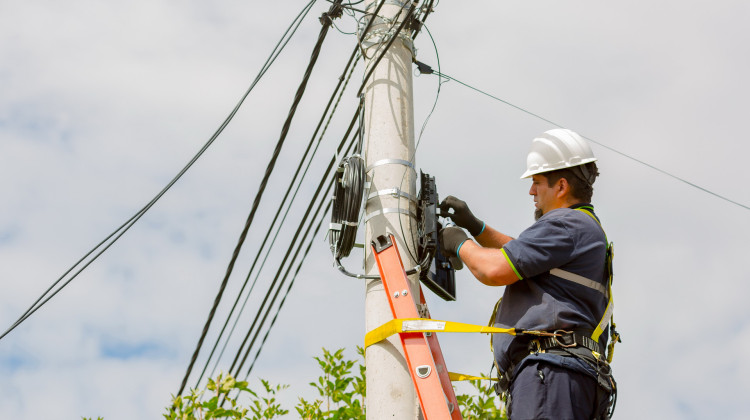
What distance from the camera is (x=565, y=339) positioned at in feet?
11.5

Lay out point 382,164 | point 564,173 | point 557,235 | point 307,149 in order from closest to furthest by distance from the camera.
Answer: point 557,235, point 564,173, point 382,164, point 307,149

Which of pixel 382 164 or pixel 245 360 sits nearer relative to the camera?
pixel 382 164

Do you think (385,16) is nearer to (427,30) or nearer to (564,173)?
(427,30)

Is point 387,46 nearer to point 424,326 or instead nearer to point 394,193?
point 394,193

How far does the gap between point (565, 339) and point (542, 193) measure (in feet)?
2.89

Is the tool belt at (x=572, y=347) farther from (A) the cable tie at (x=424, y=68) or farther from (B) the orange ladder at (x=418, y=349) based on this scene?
(A) the cable tie at (x=424, y=68)

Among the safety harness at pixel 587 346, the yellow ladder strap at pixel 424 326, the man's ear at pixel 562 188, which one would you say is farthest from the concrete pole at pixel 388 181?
the man's ear at pixel 562 188

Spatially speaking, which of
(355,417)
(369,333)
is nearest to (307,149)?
(355,417)

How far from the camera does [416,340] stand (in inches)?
153

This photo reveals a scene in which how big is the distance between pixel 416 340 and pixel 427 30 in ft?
8.19

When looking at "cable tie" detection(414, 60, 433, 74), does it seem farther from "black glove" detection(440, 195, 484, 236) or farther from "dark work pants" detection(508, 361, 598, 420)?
"dark work pants" detection(508, 361, 598, 420)

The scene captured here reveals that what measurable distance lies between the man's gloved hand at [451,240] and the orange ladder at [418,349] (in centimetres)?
24

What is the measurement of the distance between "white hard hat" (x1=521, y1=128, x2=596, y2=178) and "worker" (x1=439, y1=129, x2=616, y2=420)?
231mm

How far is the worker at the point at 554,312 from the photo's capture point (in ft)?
11.4
